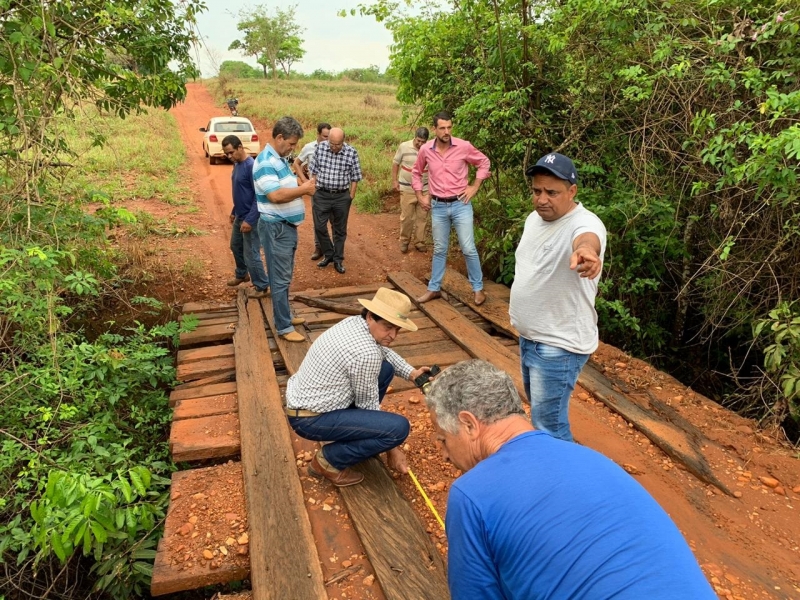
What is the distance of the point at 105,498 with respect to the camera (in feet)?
9.66

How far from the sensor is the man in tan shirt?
782 cm

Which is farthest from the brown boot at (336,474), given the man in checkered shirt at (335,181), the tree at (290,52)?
the tree at (290,52)

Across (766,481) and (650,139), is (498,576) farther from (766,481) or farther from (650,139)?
(650,139)

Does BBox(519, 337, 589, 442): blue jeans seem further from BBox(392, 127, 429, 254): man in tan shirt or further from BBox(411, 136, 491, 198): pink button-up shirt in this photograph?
BBox(392, 127, 429, 254): man in tan shirt

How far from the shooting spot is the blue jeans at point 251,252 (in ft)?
18.9

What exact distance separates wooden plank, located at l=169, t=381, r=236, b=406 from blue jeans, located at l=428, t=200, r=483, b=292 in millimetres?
2505

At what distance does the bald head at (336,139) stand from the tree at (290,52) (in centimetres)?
3558

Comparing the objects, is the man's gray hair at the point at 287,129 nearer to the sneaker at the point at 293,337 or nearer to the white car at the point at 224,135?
the sneaker at the point at 293,337

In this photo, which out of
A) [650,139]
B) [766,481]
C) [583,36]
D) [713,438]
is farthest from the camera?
[583,36]

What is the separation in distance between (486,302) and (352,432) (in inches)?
131

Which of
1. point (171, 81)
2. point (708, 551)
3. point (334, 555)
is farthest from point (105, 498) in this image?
point (171, 81)

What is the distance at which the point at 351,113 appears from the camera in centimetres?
2173

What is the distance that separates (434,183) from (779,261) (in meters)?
3.07

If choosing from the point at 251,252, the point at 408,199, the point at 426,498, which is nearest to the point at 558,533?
the point at 426,498
